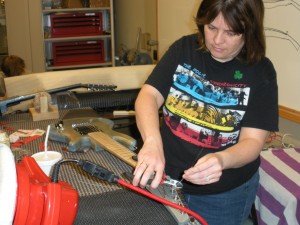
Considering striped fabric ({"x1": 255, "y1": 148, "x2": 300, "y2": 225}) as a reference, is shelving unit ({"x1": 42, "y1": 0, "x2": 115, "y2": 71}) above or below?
above

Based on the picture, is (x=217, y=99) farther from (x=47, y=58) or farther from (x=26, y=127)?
(x=47, y=58)

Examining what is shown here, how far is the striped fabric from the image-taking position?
3.75ft

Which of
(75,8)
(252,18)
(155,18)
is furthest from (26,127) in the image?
(75,8)

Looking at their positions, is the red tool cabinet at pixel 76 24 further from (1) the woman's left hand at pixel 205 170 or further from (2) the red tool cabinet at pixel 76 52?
(1) the woman's left hand at pixel 205 170

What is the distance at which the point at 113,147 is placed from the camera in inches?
41.3

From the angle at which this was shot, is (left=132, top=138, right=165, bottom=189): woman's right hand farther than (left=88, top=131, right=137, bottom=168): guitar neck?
No

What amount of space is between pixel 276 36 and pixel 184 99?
2.57ft

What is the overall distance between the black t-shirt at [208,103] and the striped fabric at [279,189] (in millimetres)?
162

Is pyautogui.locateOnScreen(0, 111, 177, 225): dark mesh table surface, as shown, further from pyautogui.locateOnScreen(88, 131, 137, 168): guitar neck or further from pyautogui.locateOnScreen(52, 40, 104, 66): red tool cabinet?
pyautogui.locateOnScreen(52, 40, 104, 66): red tool cabinet

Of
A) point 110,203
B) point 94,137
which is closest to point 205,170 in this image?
point 110,203

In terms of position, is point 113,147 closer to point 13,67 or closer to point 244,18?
point 244,18

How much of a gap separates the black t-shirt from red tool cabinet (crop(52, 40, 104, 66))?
2.75m

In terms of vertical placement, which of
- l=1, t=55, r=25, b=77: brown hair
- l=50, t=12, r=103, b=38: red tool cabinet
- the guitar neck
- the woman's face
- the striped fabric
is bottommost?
the striped fabric

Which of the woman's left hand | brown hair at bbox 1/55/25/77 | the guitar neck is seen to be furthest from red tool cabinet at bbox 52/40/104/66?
the woman's left hand
